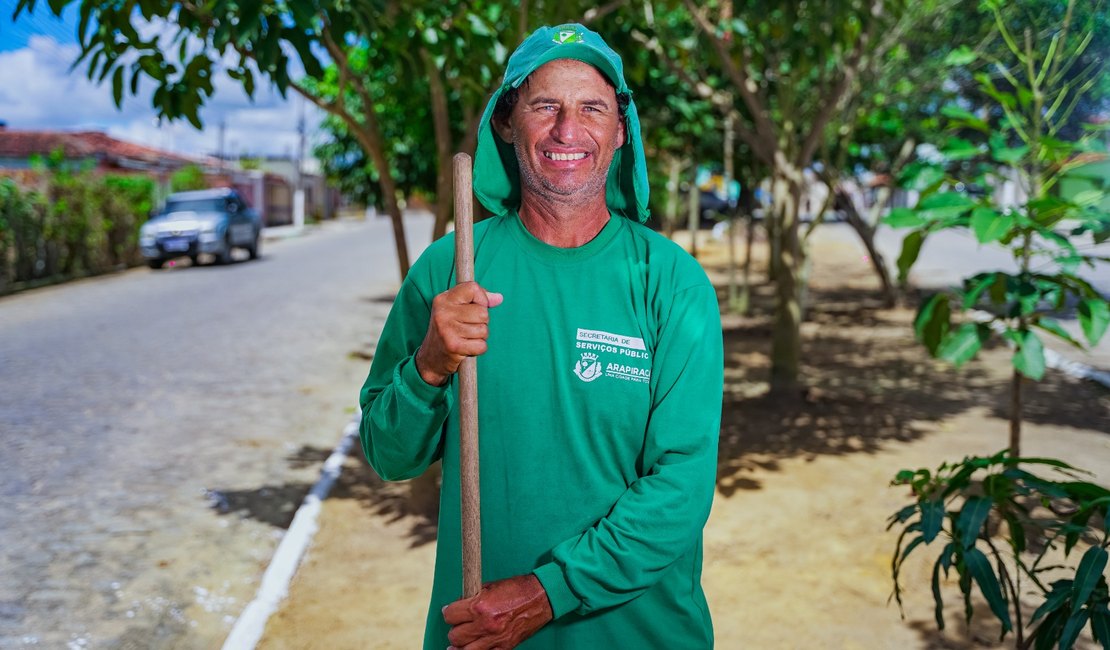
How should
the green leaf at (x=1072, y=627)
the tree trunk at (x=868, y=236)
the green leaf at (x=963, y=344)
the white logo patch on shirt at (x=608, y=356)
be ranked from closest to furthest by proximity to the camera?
the white logo patch on shirt at (x=608, y=356) < the green leaf at (x=1072, y=627) < the green leaf at (x=963, y=344) < the tree trunk at (x=868, y=236)

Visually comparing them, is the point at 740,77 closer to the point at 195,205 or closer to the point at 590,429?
the point at 590,429

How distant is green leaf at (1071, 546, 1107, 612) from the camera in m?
2.55

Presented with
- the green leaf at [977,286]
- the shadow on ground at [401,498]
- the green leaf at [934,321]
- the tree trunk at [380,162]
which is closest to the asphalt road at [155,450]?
the shadow on ground at [401,498]

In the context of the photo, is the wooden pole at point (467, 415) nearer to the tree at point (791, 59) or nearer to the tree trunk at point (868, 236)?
the tree at point (791, 59)

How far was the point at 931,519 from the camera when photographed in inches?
121

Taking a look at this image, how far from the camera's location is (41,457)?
22.6 ft

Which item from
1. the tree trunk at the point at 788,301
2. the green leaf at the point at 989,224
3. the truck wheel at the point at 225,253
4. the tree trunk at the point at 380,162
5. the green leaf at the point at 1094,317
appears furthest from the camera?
the truck wheel at the point at 225,253

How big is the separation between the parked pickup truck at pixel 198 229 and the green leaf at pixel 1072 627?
2185cm

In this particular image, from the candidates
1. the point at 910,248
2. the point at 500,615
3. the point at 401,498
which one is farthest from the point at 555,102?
the point at 401,498

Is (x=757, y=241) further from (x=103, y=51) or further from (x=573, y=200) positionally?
(x=573, y=200)

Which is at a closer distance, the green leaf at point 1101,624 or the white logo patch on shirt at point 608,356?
the white logo patch on shirt at point 608,356

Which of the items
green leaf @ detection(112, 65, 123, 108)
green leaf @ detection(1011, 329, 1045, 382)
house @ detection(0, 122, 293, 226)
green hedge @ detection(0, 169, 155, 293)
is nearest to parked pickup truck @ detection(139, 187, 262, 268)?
green hedge @ detection(0, 169, 155, 293)

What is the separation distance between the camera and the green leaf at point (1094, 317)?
409cm

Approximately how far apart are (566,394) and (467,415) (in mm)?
180
